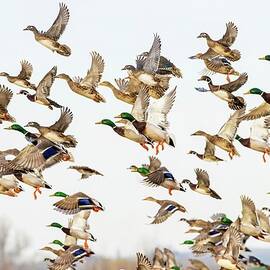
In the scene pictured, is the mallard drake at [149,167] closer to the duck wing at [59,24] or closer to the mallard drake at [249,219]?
the mallard drake at [249,219]

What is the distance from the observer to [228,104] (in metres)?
24.6

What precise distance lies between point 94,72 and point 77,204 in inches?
215

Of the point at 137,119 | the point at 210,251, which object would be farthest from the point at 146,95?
the point at 210,251

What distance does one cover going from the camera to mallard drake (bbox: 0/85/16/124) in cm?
2502

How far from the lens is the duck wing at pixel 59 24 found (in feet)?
86.4

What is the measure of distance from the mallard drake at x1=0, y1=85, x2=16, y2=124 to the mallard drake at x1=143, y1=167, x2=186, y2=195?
177 inches

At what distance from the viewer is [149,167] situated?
25656mm

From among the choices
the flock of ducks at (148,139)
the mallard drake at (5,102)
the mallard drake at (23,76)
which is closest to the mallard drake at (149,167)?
the flock of ducks at (148,139)

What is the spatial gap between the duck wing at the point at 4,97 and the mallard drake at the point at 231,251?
23.1ft

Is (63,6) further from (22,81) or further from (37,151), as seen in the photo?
(37,151)

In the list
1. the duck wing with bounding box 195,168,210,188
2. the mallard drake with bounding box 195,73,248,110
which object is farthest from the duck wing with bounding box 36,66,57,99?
the duck wing with bounding box 195,168,210,188

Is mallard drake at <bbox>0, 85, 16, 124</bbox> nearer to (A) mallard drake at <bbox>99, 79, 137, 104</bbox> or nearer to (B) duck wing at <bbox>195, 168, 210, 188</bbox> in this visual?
(A) mallard drake at <bbox>99, 79, 137, 104</bbox>

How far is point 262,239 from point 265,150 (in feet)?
8.37

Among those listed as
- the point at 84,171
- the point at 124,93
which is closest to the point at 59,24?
the point at 124,93
